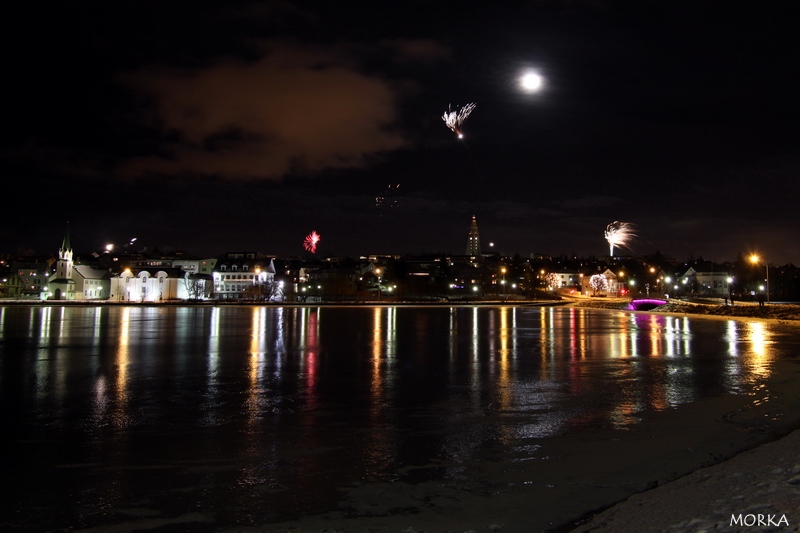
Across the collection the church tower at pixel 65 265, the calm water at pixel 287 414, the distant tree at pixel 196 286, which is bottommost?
the calm water at pixel 287 414

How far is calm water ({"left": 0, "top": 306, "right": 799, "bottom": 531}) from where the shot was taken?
760 centimetres

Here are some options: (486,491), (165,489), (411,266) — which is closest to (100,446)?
(165,489)

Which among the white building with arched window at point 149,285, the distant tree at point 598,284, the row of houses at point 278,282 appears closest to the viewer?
the white building with arched window at point 149,285

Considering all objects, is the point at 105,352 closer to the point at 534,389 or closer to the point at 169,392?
the point at 169,392

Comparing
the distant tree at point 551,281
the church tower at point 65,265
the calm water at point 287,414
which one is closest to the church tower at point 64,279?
the church tower at point 65,265

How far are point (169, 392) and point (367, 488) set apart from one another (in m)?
8.76

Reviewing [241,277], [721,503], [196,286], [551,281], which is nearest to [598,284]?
[551,281]

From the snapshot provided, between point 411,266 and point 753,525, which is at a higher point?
point 411,266

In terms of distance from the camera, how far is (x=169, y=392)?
14758mm

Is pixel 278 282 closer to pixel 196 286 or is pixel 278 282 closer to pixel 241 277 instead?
pixel 241 277

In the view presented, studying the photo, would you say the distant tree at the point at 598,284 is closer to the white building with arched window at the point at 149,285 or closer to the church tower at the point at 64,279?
the white building with arched window at the point at 149,285

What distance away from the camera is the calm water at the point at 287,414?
7598 millimetres

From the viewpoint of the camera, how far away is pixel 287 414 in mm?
12281

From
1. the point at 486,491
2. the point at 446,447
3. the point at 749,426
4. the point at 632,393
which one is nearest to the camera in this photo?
the point at 486,491
